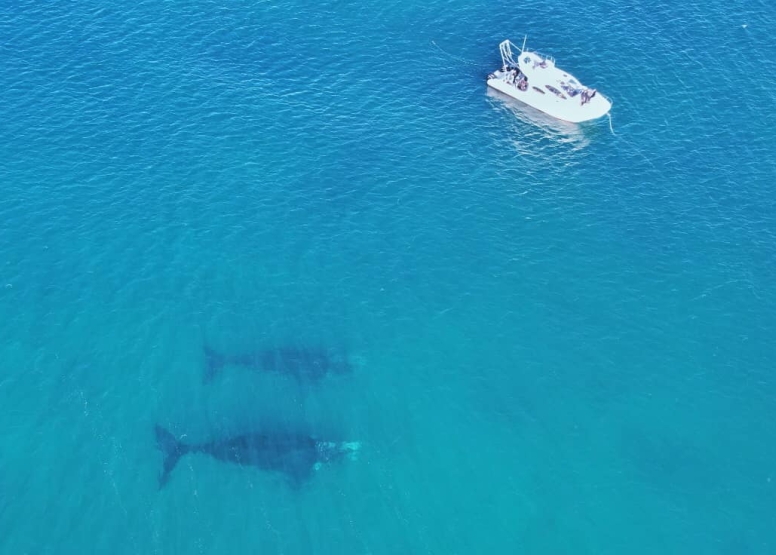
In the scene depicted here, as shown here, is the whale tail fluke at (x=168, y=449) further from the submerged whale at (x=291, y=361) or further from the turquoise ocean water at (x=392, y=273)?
the submerged whale at (x=291, y=361)

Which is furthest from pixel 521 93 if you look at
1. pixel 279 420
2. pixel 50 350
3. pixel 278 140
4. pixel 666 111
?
pixel 50 350

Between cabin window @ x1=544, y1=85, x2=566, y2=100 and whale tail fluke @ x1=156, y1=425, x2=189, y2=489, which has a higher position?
cabin window @ x1=544, y1=85, x2=566, y2=100

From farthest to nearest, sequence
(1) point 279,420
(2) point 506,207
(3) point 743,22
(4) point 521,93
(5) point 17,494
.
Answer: (3) point 743,22, (4) point 521,93, (2) point 506,207, (1) point 279,420, (5) point 17,494

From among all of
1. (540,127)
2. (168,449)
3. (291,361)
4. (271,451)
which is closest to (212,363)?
(291,361)

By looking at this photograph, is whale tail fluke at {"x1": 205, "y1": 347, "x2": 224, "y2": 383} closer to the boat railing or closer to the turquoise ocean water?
the turquoise ocean water

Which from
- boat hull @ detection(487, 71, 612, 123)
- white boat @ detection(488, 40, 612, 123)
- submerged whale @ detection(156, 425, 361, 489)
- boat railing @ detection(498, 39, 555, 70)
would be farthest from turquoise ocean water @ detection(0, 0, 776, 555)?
boat railing @ detection(498, 39, 555, 70)

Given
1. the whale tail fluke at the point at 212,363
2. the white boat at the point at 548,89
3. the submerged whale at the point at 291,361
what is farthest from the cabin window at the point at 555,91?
the whale tail fluke at the point at 212,363

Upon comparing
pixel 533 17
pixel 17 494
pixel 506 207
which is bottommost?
pixel 17 494

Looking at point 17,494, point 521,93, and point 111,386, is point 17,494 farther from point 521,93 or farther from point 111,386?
point 521,93

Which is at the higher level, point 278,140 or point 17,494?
point 278,140
